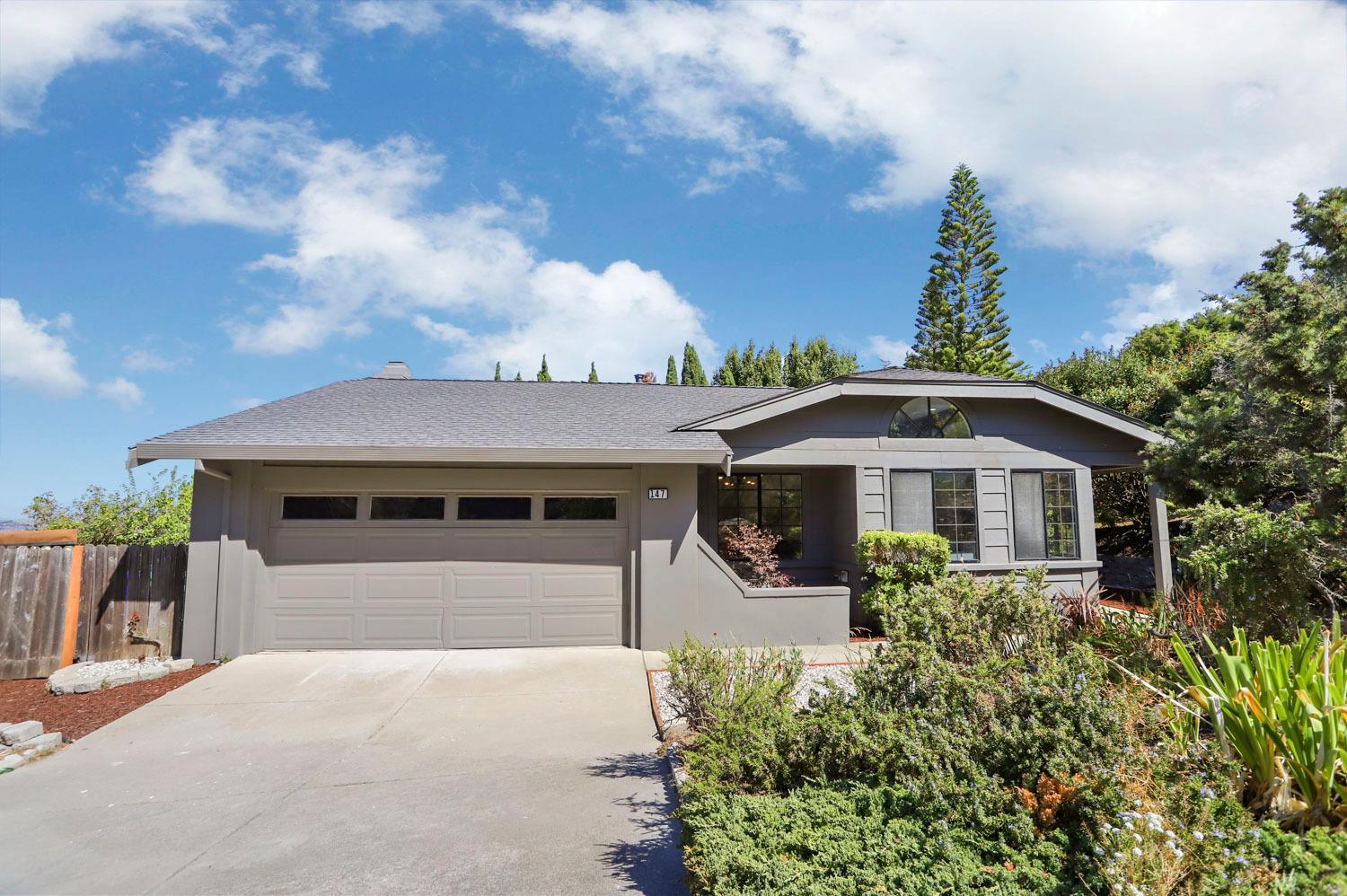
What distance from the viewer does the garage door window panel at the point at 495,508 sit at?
8.99m

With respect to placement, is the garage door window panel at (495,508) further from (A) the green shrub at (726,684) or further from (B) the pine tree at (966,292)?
(B) the pine tree at (966,292)

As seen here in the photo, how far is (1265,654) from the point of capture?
3381mm

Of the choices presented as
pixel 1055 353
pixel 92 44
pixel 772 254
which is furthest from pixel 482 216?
pixel 1055 353

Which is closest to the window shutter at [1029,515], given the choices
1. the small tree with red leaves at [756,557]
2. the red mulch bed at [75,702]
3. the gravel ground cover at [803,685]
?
the small tree with red leaves at [756,557]

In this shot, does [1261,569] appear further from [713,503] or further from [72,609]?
[72,609]

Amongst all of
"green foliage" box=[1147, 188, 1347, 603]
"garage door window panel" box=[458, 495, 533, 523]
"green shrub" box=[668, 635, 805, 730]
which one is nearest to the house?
"garage door window panel" box=[458, 495, 533, 523]

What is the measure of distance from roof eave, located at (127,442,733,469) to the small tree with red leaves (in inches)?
83.1

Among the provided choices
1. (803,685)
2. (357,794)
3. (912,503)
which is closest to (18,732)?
(357,794)

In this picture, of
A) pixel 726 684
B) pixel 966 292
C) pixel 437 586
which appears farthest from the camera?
pixel 966 292

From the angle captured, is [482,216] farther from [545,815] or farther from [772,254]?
[545,815]

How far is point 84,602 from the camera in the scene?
26.5ft

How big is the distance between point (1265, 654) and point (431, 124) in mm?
12721

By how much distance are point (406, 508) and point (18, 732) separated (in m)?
4.20

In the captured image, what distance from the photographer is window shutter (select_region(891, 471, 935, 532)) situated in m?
10.4
